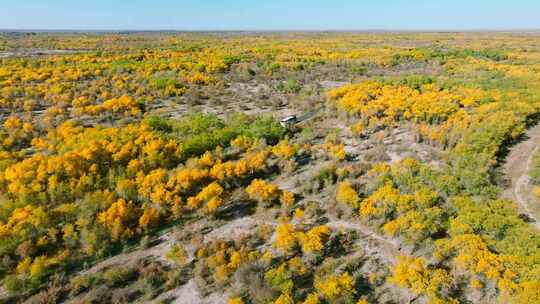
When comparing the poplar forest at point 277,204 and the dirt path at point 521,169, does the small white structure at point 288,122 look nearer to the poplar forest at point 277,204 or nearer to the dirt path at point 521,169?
the poplar forest at point 277,204

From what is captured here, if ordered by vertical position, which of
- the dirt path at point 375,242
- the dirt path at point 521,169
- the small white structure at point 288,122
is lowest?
the dirt path at point 375,242

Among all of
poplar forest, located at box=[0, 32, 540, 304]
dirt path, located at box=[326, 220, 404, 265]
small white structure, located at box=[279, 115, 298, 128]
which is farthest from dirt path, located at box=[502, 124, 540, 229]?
small white structure, located at box=[279, 115, 298, 128]

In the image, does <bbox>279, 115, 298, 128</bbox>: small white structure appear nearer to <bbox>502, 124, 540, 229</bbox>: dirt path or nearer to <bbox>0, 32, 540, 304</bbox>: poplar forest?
<bbox>0, 32, 540, 304</bbox>: poplar forest

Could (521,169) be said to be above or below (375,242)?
above

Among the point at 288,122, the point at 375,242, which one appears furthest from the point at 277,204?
the point at 288,122

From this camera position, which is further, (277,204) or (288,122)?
(288,122)

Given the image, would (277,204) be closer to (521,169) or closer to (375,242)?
(375,242)

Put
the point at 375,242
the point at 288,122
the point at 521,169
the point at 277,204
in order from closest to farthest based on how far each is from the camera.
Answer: the point at 375,242 < the point at 277,204 < the point at 521,169 < the point at 288,122

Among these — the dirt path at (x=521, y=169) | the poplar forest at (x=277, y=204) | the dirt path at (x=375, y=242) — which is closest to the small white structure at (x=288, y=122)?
the poplar forest at (x=277, y=204)
